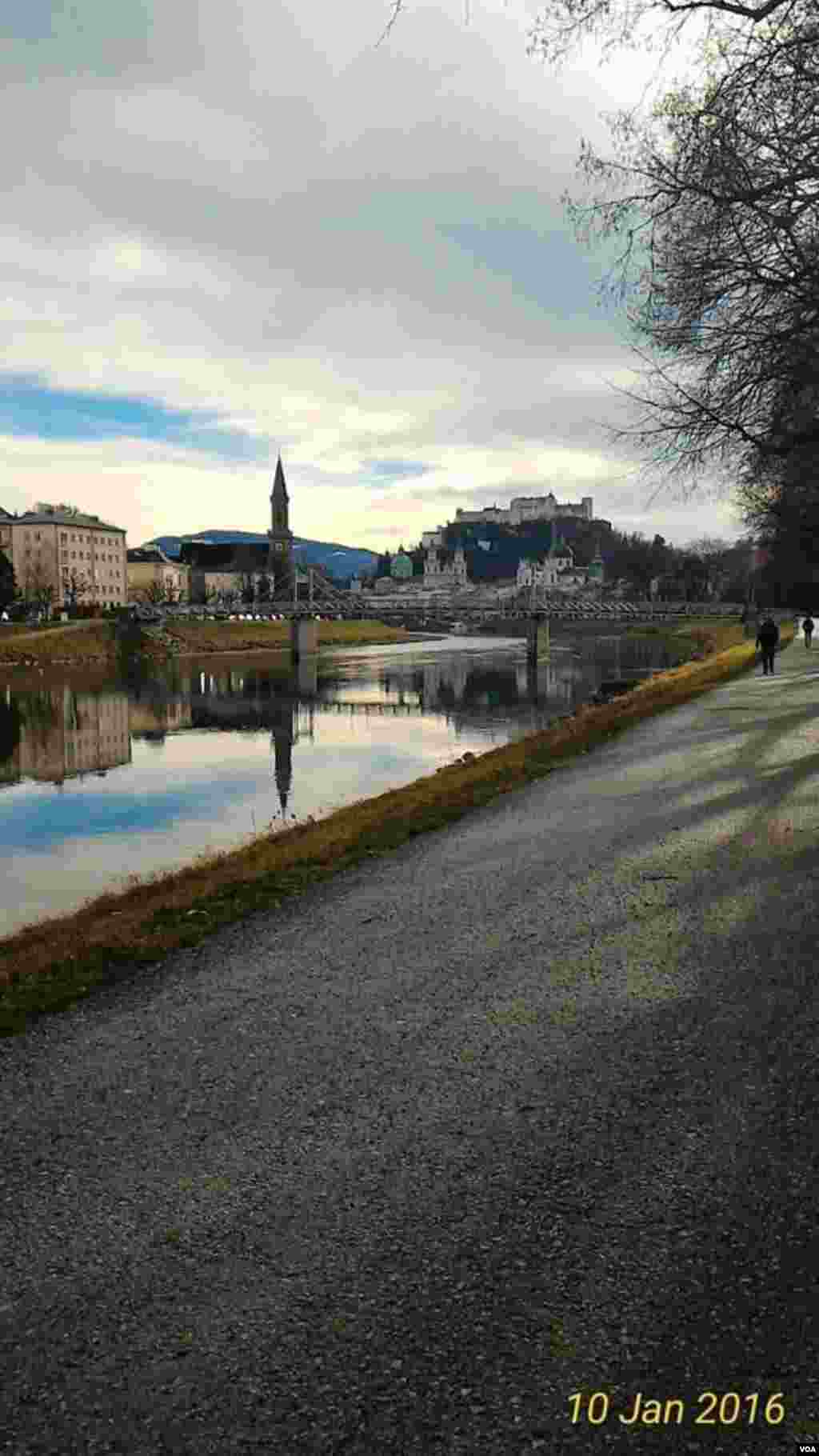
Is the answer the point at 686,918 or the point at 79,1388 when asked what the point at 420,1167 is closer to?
the point at 79,1388

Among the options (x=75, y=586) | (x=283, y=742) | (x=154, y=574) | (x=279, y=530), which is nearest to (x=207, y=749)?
(x=283, y=742)

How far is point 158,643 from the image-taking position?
305ft

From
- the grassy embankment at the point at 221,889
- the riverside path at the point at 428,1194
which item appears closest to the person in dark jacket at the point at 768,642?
the grassy embankment at the point at 221,889

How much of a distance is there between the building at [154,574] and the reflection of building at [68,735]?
341 ft

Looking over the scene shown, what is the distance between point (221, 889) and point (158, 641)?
285 feet

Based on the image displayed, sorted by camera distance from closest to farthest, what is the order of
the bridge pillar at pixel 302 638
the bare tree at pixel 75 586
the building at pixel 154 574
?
the bridge pillar at pixel 302 638 < the bare tree at pixel 75 586 < the building at pixel 154 574

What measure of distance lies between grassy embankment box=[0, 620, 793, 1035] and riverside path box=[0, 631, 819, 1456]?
652 millimetres

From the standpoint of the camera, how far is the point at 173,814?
20.3m

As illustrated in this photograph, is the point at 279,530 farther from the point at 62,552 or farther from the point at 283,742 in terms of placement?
the point at 283,742

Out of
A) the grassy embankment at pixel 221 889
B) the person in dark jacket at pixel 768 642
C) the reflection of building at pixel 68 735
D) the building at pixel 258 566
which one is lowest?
the reflection of building at pixel 68 735

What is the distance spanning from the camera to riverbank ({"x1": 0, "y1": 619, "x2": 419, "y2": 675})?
76875mm

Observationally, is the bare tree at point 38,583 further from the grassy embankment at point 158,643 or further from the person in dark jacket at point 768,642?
the person in dark jacket at point 768,642

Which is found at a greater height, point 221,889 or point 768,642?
point 768,642

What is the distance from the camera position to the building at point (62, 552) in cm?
12838
